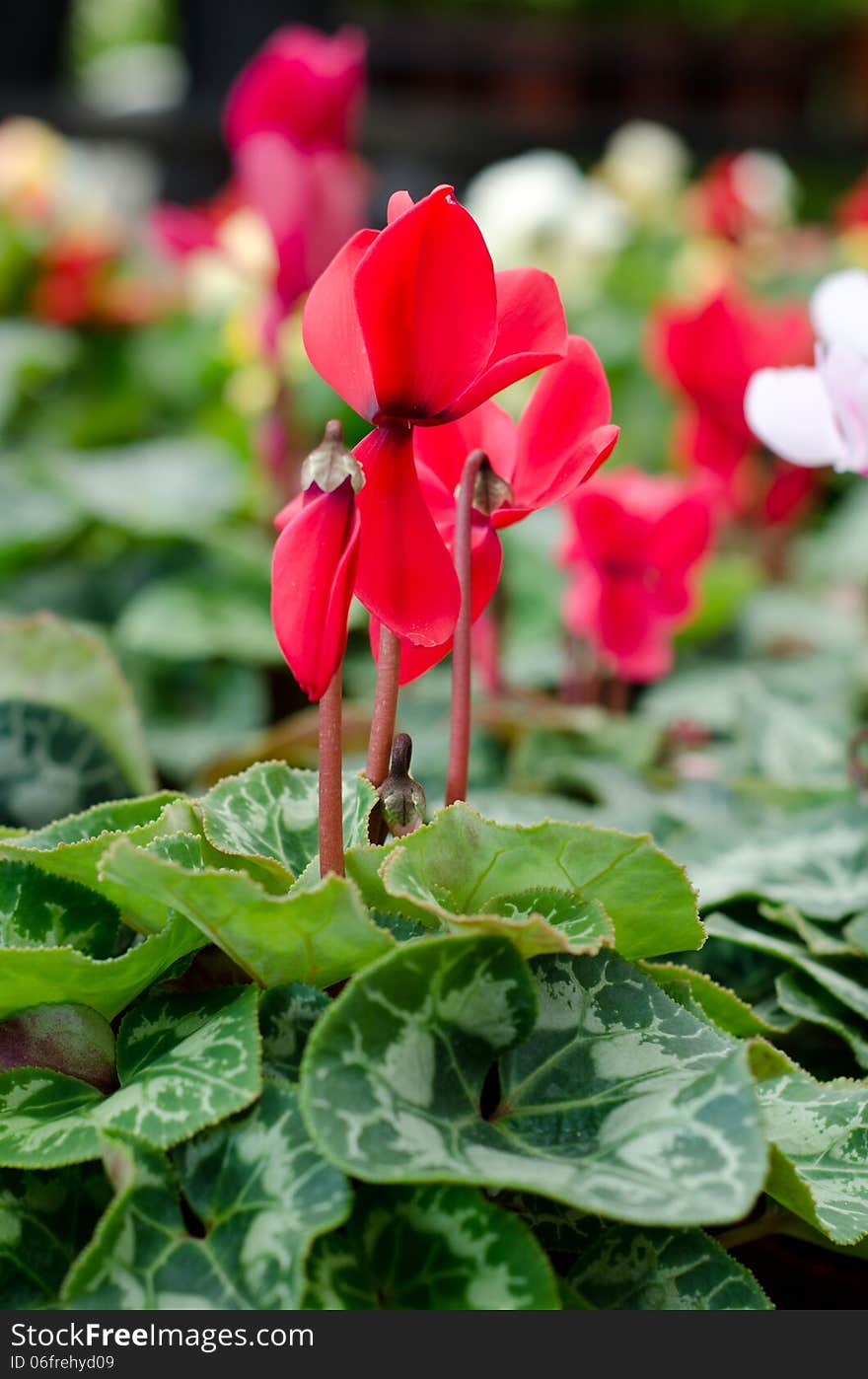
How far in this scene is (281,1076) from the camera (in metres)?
0.57

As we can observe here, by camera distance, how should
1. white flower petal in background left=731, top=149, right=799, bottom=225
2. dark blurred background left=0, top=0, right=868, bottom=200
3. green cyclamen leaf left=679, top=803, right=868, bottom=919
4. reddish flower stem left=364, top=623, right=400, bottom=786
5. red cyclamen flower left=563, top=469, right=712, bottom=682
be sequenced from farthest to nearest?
dark blurred background left=0, top=0, right=868, bottom=200
white flower petal in background left=731, top=149, right=799, bottom=225
red cyclamen flower left=563, top=469, right=712, bottom=682
green cyclamen leaf left=679, top=803, right=868, bottom=919
reddish flower stem left=364, top=623, right=400, bottom=786

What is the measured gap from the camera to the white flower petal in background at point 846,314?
28.6 inches

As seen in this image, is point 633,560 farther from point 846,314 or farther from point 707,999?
point 707,999

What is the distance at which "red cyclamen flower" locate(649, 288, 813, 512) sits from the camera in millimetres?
1426

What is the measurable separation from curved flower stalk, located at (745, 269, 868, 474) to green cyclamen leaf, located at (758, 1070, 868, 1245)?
1.05 ft

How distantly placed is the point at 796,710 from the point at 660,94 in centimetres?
459

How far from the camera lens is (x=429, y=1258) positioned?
0.53 m

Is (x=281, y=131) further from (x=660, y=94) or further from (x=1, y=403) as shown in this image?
(x=660, y=94)

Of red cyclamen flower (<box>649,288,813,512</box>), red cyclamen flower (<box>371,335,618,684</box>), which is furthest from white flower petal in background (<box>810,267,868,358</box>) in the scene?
red cyclamen flower (<box>649,288,813,512</box>)

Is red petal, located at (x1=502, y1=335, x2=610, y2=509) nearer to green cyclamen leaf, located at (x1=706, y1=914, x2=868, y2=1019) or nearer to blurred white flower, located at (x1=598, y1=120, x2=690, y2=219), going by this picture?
green cyclamen leaf, located at (x1=706, y1=914, x2=868, y2=1019)

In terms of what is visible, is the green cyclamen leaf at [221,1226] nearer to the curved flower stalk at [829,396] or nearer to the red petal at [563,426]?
the red petal at [563,426]

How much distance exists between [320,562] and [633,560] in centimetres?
62

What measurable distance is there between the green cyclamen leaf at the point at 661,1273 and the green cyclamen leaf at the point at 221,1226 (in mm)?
136

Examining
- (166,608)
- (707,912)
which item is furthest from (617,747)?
(166,608)
